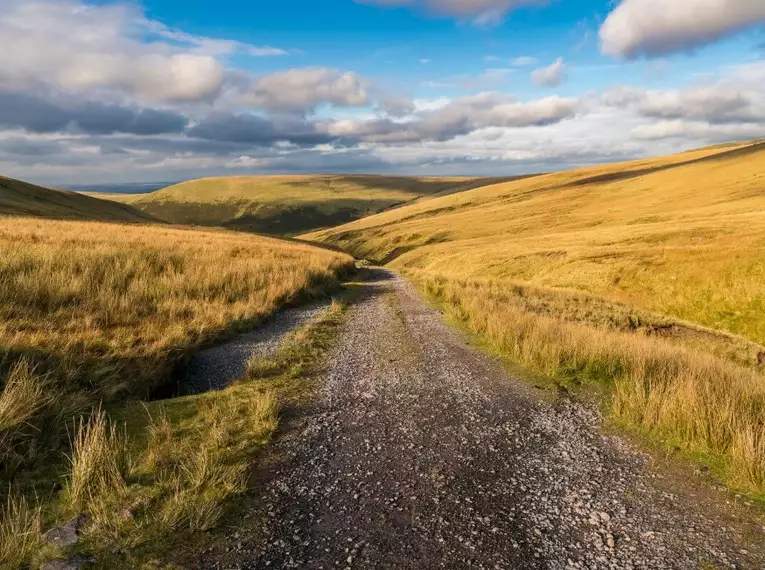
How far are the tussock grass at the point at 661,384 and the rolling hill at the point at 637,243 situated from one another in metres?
16.7

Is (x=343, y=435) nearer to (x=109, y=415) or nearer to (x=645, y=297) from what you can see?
(x=109, y=415)

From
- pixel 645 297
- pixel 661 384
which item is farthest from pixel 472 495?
pixel 645 297

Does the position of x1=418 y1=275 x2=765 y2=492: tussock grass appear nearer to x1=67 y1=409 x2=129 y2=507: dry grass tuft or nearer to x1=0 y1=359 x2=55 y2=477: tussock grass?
x1=67 y1=409 x2=129 y2=507: dry grass tuft

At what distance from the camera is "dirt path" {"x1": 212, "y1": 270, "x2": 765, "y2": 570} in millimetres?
4887

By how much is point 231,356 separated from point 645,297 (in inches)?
1112

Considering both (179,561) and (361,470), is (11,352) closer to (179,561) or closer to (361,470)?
(179,561)

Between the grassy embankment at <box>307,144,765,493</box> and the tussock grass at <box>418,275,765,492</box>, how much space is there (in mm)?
31

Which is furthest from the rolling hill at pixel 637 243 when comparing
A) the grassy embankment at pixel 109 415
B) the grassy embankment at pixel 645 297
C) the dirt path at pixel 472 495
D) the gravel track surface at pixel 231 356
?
the grassy embankment at pixel 109 415

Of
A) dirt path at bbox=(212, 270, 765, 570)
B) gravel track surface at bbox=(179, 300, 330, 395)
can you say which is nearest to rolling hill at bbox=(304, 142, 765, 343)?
dirt path at bbox=(212, 270, 765, 570)

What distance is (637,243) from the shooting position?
4256 cm

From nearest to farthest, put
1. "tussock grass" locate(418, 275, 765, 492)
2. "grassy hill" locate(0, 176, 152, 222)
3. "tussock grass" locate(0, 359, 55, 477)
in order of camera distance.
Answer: "tussock grass" locate(0, 359, 55, 477) → "tussock grass" locate(418, 275, 765, 492) → "grassy hill" locate(0, 176, 152, 222)

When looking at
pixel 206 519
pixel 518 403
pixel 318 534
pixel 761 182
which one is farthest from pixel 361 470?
pixel 761 182

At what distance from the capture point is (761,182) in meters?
69.6

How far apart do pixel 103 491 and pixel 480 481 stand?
4.61 meters
